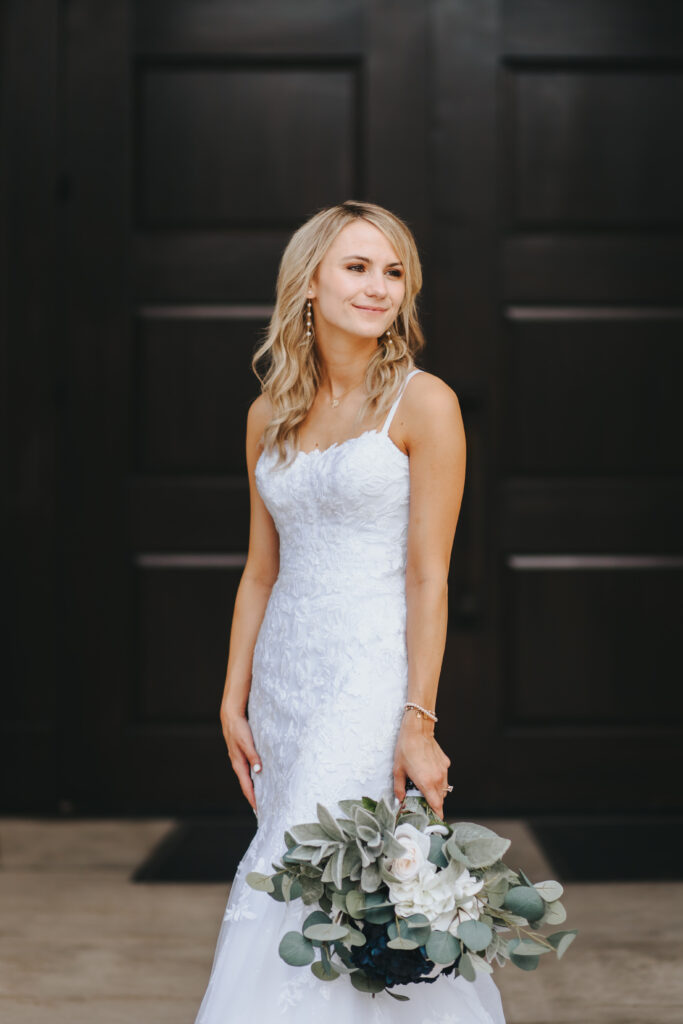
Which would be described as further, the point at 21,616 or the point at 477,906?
the point at 21,616

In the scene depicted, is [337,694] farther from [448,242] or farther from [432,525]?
[448,242]

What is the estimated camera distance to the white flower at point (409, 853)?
1.59m

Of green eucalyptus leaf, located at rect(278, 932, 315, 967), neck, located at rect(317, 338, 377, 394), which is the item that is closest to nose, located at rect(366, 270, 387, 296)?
neck, located at rect(317, 338, 377, 394)

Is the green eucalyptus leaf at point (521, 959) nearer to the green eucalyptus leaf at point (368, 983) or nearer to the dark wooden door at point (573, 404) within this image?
the green eucalyptus leaf at point (368, 983)

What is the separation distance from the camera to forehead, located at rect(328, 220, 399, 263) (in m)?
1.87

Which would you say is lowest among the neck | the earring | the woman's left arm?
the woman's left arm

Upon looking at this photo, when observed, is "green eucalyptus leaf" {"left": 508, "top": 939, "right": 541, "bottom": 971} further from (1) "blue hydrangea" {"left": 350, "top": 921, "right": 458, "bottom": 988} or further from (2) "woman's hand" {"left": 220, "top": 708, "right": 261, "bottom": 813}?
(2) "woman's hand" {"left": 220, "top": 708, "right": 261, "bottom": 813}

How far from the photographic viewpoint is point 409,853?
5.24 ft

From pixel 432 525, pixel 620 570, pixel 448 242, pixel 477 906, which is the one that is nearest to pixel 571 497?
pixel 620 570

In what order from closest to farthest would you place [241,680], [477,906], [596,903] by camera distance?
[477,906], [241,680], [596,903]

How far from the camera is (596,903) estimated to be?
123 inches

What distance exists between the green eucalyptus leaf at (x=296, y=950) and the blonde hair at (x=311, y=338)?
0.79 meters

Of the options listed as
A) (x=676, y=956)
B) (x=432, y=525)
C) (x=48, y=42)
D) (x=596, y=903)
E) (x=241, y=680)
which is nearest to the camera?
(x=432, y=525)

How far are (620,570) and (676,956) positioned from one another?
1.46 meters
